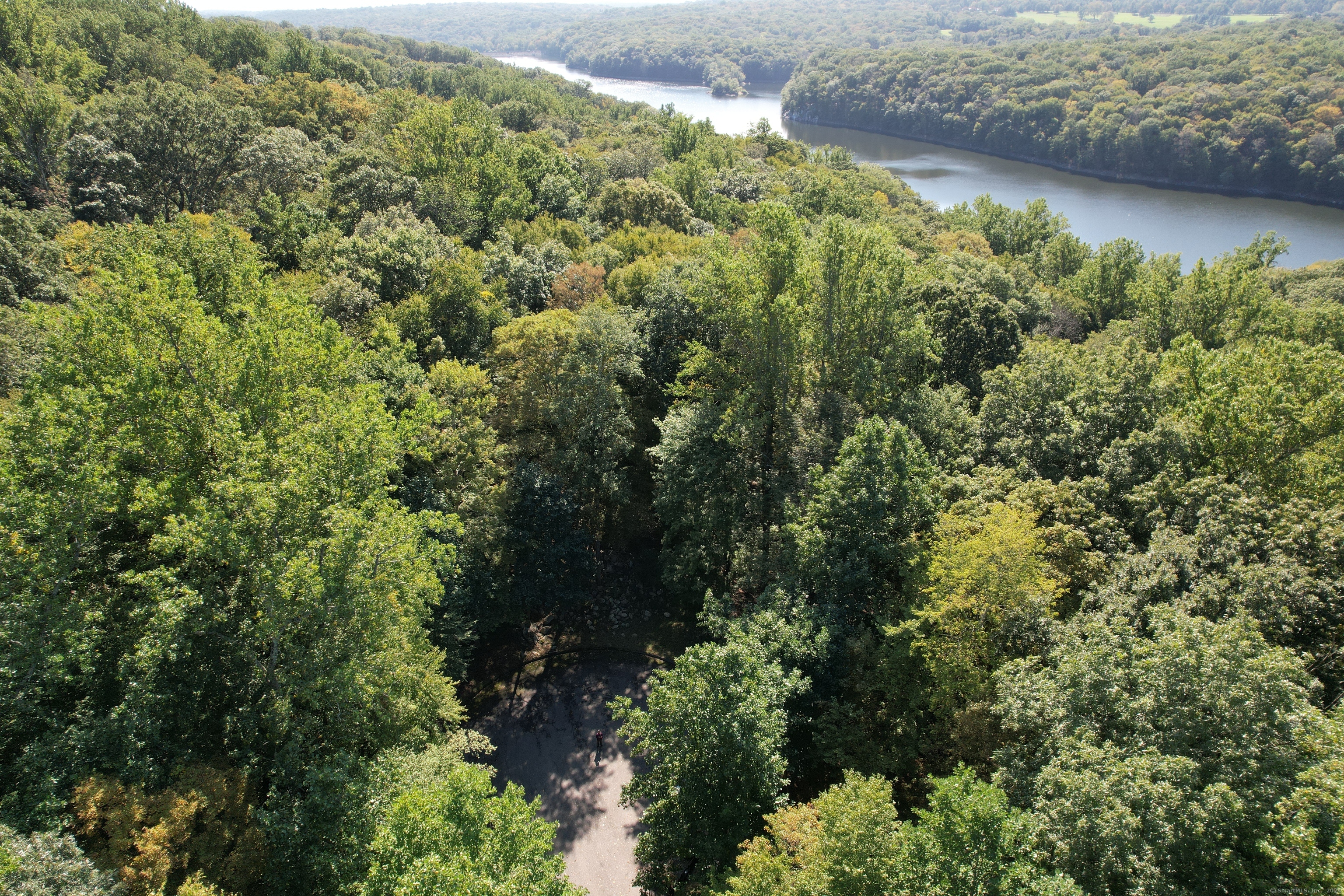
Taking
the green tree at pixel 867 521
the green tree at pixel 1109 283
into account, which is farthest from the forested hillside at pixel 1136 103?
the green tree at pixel 867 521

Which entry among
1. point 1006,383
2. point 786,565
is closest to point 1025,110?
point 1006,383

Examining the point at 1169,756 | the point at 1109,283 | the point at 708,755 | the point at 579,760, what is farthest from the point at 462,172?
the point at 1169,756

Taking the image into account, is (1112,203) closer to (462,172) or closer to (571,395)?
(462,172)

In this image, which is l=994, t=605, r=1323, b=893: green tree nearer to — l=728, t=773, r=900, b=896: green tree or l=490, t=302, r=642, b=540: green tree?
l=728, t=773, r=900, b=896: green tree

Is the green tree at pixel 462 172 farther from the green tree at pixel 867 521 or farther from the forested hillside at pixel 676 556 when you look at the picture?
the green tree at pixel 867 521

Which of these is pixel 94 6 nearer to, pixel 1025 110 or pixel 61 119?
pixel 61 119
